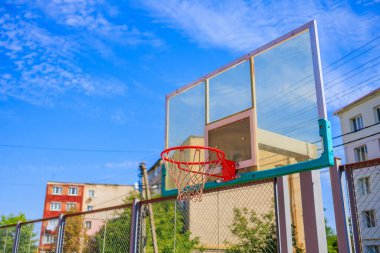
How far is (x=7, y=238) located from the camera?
9.21 metres

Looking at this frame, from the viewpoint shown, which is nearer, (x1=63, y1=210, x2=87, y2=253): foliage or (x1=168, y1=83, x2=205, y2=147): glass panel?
(x1=168, y1=83, x2=205, y2=147): glass panel

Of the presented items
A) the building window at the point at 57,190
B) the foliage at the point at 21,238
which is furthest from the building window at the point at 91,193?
the foliage at the point at 21,238


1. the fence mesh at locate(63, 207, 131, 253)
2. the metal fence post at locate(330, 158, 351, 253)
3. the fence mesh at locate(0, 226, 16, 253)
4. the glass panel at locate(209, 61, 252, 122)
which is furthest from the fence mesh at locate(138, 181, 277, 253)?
the fence mesh at locate(0, 226, 16, 253)

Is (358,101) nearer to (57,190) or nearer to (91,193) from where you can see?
(91,193)

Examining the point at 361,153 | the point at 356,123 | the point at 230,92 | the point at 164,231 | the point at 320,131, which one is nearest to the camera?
the point at 320,131

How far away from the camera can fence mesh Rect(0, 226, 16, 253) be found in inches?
354

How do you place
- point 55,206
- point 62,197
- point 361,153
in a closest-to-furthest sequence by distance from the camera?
point 361,153 < point 55,206 < point 62,197

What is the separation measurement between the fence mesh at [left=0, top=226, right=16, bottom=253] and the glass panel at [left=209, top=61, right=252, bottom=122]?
5.75m

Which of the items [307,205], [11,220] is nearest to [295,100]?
[307,205]

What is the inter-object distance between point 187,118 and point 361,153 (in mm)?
23879

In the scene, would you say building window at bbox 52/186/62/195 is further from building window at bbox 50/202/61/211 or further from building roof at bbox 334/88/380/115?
building roof at bbox 334/88/380/115

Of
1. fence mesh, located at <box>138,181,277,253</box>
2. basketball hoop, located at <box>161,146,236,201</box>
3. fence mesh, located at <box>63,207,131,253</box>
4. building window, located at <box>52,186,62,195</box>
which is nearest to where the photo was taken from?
basketball hoop, located at <box>161,146,236,201</box>

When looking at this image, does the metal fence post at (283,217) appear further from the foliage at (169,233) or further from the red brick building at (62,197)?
the red brick building at (62,197)

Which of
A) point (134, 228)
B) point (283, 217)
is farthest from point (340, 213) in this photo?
point (134, 228)
